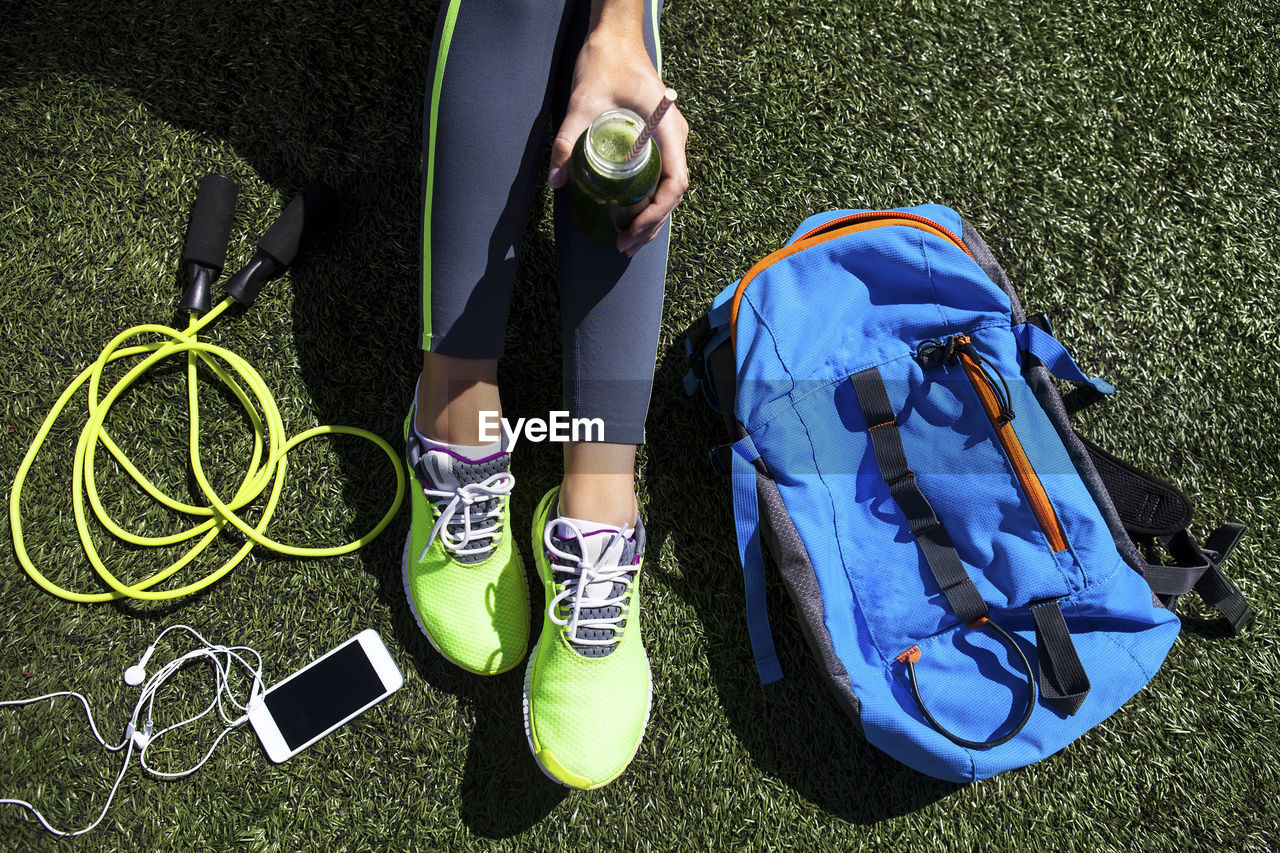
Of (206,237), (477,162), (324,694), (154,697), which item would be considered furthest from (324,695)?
(477,162)

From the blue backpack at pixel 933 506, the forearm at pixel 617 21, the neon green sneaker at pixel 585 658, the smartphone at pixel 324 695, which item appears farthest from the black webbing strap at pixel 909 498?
the smartphone at pixel 324 695

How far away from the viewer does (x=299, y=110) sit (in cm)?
156

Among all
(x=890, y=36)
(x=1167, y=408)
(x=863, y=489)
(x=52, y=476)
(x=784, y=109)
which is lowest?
(x=52, y=476)

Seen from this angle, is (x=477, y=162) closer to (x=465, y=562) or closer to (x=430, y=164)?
(x=430, y=164)

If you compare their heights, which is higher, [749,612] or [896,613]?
[896,613]

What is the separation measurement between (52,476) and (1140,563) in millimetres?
2095

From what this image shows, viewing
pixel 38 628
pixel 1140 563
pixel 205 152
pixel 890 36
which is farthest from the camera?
pixel 890 36

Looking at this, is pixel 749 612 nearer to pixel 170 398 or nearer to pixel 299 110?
pixel 170 398

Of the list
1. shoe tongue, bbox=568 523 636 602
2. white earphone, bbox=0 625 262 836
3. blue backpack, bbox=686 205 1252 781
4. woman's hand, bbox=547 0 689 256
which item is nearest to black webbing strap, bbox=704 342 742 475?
blue backpack, bbox=686 205 1252 781

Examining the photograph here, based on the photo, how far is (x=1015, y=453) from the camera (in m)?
1.31

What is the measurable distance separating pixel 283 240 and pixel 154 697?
3.04 feet

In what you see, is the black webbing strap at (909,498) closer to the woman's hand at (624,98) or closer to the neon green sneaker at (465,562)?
the woman's hand at (624,98)

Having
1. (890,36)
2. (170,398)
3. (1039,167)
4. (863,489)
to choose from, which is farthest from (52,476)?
(1039,167)

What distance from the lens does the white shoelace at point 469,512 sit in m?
1.32
